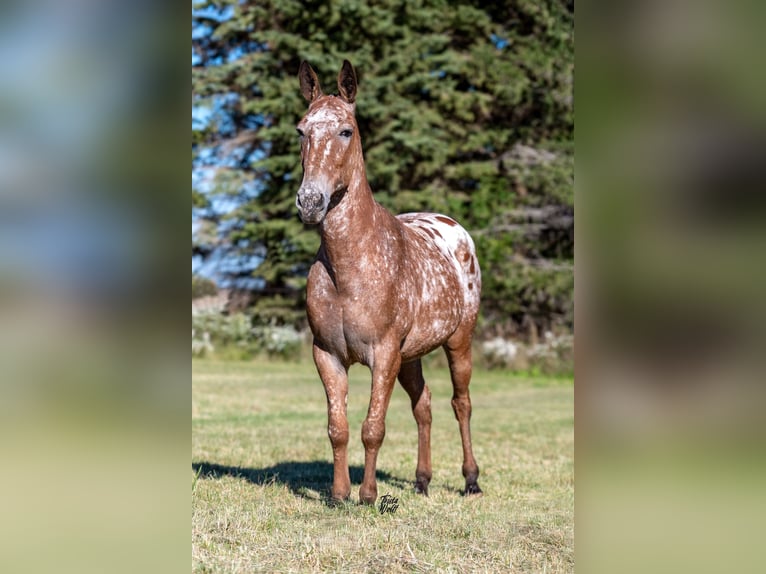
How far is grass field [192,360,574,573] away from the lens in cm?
373

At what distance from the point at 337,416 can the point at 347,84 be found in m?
2.29

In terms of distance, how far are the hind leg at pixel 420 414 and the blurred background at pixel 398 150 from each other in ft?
40.6

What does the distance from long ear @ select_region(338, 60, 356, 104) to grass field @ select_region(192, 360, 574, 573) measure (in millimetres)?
2758

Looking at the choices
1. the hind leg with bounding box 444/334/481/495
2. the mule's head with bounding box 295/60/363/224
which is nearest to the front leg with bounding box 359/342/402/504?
the mule's head with bounding box 295/60/363/224

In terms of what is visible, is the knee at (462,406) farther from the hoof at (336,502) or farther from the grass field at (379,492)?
the hoof at (336,502)

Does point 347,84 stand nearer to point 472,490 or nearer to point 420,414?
point 420,414

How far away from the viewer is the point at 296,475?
256 inches

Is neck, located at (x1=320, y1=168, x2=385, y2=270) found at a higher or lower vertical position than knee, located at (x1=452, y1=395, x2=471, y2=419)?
higher

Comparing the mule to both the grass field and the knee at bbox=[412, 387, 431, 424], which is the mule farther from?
the knee at bbox=[412, 387, 431, 424]
